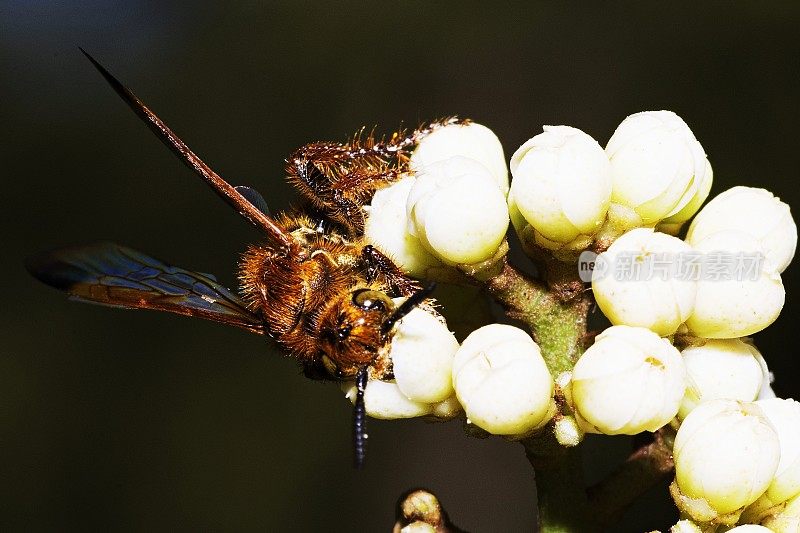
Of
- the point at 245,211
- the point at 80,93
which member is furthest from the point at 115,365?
the point at 245,211

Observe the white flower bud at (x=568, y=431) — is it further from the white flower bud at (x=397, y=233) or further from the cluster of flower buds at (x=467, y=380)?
the white flower bud at (x=397, y=233)

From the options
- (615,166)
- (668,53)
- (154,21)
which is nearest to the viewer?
(615,166)

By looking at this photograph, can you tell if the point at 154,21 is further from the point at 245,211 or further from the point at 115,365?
the point at 245,211

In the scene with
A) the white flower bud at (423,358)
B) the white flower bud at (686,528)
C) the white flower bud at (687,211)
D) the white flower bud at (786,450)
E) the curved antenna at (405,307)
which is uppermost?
the white flower bud at (687,211)

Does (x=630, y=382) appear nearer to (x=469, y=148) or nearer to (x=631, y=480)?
(x=631, y=480)

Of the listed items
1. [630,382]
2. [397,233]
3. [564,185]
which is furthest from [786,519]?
[397,233]

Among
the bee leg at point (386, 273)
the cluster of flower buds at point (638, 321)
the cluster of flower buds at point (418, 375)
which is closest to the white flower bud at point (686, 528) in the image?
the cluster of flower buds at point (638, 321)

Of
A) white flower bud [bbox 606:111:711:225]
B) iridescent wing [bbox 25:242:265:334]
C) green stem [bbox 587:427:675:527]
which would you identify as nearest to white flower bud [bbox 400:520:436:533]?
green stem [bbox 587:427:675:527]
